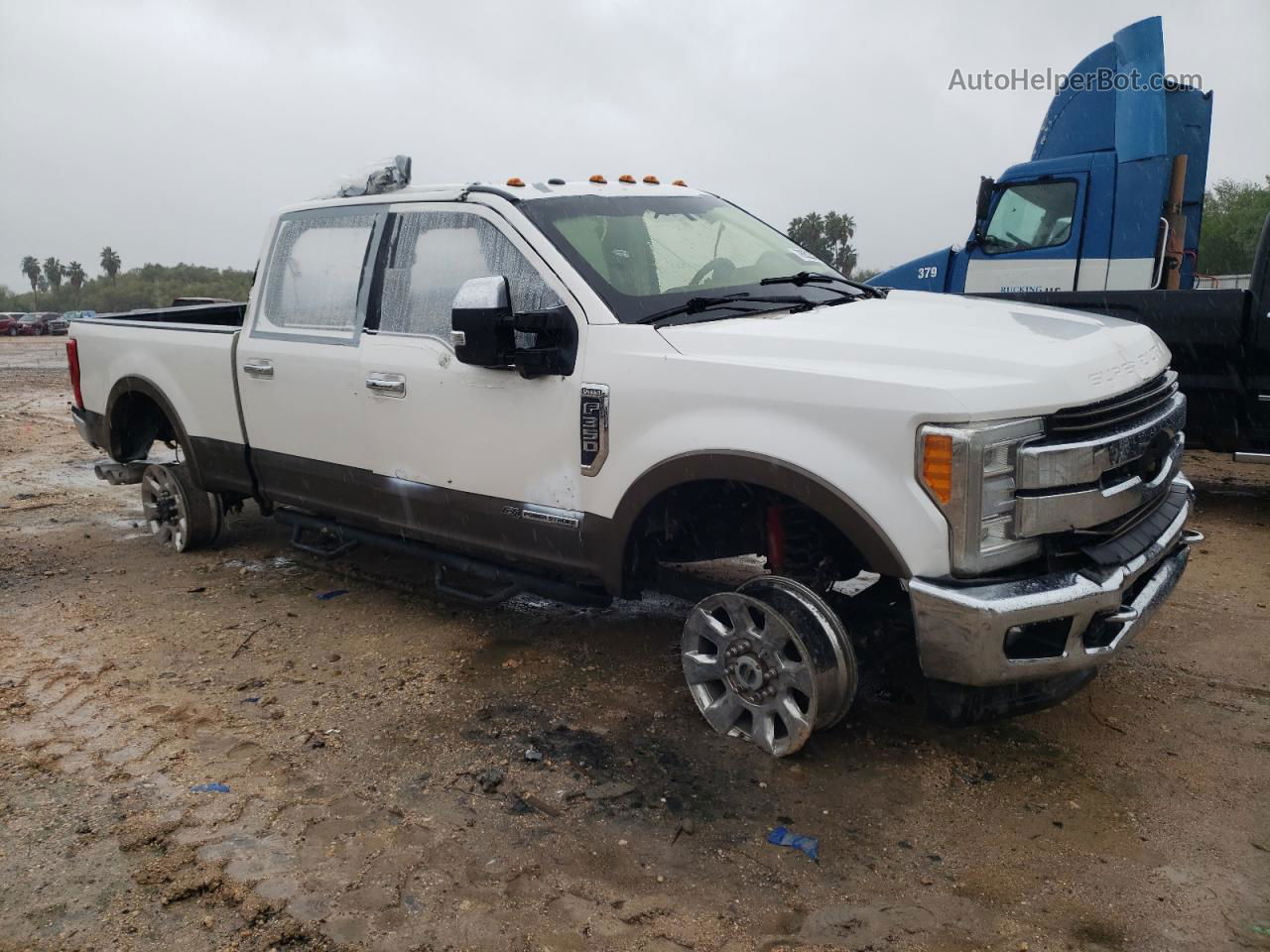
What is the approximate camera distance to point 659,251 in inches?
162

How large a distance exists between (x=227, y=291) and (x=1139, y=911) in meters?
60.2

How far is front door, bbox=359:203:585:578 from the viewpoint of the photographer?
12.6ft

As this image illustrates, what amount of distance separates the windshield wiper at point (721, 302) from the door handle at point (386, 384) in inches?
47.7

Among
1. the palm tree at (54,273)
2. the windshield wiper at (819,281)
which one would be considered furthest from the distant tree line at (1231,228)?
the palm tree at (54,273)

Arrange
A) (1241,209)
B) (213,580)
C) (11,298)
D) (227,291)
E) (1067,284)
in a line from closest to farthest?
(213,580)
(1067,284)
(1241,209)
(227,291)
(11,298)

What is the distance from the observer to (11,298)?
7806 cm

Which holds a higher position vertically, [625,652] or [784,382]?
[784,382]

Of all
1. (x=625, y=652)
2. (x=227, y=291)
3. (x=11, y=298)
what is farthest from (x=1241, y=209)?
(x=11, y=298)

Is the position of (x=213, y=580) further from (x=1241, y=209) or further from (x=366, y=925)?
(x=1241, y=209)

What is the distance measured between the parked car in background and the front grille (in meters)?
46.8

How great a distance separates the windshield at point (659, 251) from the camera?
12.5 feet

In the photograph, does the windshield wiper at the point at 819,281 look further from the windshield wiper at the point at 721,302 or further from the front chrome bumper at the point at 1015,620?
the front chrome bumper at the point at 1015,620

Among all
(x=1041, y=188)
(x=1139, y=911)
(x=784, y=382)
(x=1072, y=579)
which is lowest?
(x=1139, y=911)

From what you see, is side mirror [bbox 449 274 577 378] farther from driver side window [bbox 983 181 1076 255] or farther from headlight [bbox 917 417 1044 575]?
driver side window [bbox 983 181 1076 255]
